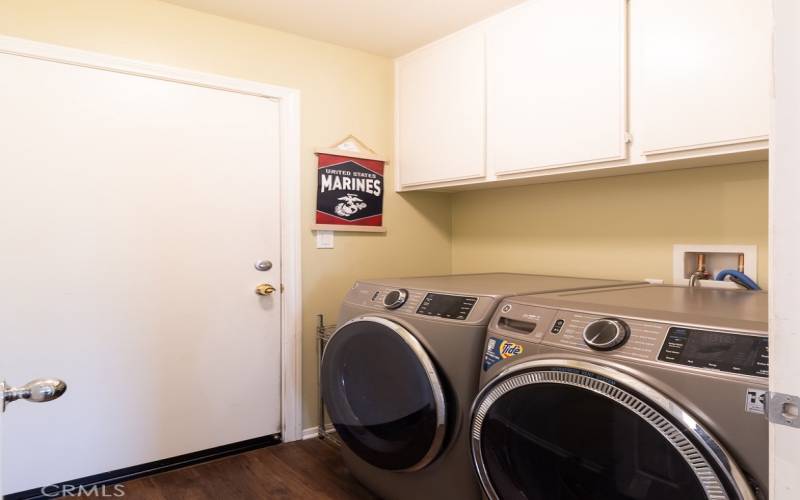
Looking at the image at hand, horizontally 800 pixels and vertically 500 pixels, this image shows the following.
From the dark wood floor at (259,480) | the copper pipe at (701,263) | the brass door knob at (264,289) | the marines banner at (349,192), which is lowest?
the dark wood floor at (259,480)

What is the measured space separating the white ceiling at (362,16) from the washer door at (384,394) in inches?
53.0

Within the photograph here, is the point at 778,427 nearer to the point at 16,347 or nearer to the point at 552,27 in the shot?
the point at 552,27

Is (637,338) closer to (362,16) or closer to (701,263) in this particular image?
(701,263)

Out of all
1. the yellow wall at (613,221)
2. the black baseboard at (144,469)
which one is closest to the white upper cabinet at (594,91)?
the yellow wall at (613,221)

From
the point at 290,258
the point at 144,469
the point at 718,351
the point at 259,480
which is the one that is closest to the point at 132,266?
the point at 290,258

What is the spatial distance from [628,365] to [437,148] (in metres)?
1.65

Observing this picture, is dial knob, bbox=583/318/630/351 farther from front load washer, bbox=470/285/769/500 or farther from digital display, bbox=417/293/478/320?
digital display, bbox=417/293/478/320

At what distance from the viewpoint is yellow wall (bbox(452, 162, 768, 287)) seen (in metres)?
1.77

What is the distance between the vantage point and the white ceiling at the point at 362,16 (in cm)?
207

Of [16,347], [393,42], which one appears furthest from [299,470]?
[393,42]

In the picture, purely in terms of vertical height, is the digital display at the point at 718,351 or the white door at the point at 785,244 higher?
the white door at the point at 785,244

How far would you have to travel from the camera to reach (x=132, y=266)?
202cm

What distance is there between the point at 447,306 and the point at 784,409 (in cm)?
101

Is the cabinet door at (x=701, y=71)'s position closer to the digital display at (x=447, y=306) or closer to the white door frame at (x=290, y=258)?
the digital display at (x=447, y=306)
